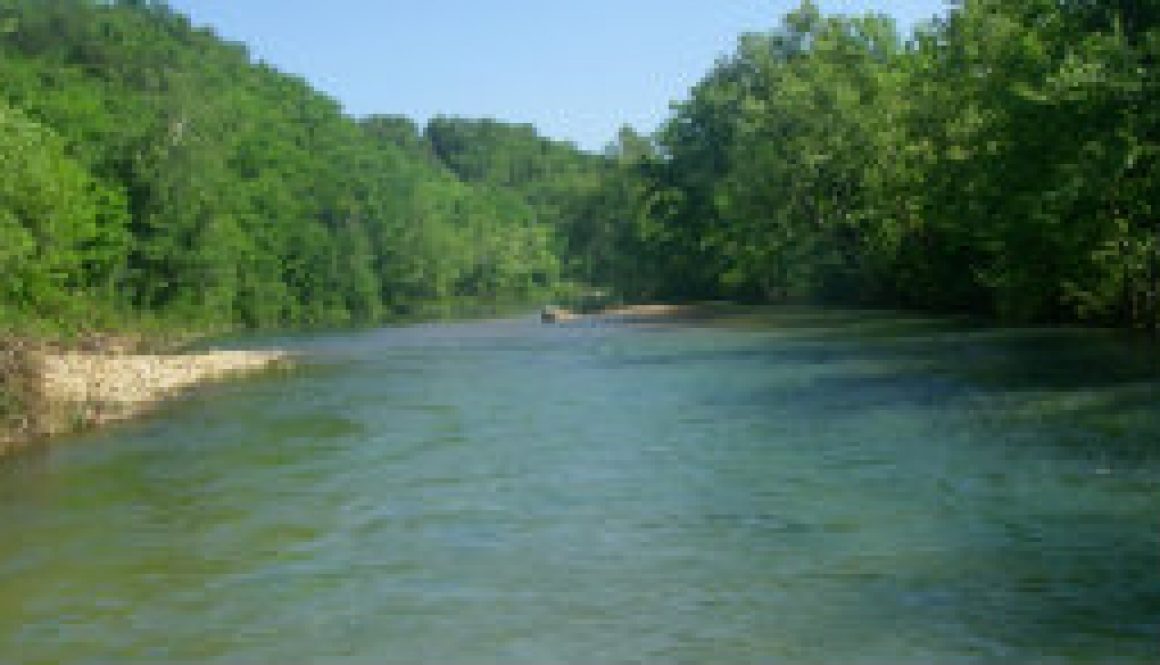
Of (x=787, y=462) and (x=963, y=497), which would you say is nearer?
(x=963, y=497)

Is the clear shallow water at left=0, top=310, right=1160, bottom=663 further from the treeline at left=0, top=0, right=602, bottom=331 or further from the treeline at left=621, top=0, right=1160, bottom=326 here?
the treeline at left=0, top=0, right=602, bottom=331

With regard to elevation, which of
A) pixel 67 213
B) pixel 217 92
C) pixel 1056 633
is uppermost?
pixel 217 92

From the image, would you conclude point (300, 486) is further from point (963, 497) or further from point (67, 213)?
point (67, 213)

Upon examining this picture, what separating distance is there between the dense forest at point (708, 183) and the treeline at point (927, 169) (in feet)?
0.52

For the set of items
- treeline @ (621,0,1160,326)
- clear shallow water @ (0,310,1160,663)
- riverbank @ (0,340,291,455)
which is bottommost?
clear shallow water @ (0,310,1160,663)

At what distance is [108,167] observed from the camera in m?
90.6

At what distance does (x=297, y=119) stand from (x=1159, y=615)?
523 feet

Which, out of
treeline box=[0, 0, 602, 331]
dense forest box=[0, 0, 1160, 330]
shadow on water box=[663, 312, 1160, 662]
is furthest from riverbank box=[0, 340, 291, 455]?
shadow on water box=[663, 312, 1160, 662]

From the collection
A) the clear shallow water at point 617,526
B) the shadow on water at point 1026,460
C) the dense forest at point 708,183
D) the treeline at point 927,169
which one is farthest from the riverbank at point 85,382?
the treeline at point 927,169

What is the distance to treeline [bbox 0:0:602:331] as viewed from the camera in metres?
67.4

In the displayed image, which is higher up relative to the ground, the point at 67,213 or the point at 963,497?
the point at 67,213

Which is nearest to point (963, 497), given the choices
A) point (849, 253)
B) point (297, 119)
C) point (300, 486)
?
point (300, 486)

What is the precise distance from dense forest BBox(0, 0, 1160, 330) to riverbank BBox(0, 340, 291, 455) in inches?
171

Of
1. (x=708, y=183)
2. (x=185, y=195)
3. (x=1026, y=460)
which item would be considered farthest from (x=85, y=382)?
(x=708, y=183)
